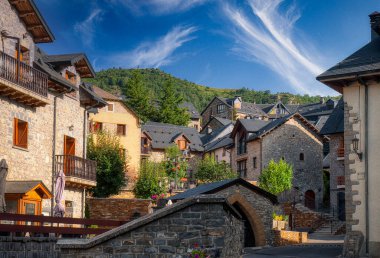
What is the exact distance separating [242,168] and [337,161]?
12317mm

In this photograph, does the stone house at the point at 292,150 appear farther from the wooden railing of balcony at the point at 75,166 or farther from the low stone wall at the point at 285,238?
the wooden railing of balcony at the point at 75,166

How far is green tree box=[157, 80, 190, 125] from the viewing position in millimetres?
94938

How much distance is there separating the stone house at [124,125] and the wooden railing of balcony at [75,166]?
91.8 feet

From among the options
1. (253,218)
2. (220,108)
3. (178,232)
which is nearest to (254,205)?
(253,218)

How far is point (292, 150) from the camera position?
202ft

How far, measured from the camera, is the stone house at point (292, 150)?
60656mm

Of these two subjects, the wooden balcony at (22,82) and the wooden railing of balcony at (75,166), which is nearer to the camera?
A: the wooden balcony at (22,82)

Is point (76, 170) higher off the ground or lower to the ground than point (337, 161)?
lower

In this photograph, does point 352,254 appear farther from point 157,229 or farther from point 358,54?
point 157,229

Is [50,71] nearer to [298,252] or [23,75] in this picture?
[23,75]

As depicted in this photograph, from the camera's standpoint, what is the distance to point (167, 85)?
3821 inches

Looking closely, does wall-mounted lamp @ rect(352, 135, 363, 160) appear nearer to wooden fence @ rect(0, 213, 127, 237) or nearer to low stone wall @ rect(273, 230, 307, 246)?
wooden fence @ rect(0, 213, 127, 237)

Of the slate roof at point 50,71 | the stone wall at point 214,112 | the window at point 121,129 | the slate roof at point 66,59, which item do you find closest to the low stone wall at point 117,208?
the slate roof at point 66,59

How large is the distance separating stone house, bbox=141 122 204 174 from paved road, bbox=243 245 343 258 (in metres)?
40.8
